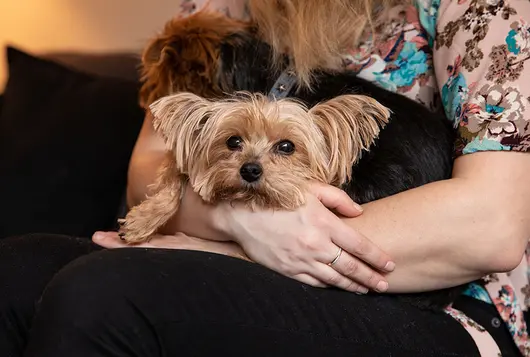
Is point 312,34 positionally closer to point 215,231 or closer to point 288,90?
point 288,90

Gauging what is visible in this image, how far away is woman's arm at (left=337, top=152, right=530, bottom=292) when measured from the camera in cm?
118

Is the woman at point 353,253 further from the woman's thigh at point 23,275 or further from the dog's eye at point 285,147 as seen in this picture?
the dog's eye at point 285,147

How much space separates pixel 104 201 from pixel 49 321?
3.49 feet

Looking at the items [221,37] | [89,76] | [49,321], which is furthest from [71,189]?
[49,321]

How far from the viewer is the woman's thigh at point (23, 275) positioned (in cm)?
117

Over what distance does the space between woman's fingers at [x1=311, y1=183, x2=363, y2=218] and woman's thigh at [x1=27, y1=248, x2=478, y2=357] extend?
168mm

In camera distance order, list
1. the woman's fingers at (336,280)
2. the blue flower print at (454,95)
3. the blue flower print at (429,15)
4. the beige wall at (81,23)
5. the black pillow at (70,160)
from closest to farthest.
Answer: the woman's fingers at (336,280)
the blue flower print at (454,95)
the blue flower print at (429,15)
the black pillow at (70,160)
the beige wall at (81,23)

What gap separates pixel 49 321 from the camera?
38.4 inches

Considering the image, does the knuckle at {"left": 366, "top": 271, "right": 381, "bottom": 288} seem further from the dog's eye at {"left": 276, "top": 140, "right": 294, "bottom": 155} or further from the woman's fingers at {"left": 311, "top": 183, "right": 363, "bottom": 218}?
the dog's eye at {"left": 276, "top": 140, "right": 294, "bottom": 155}

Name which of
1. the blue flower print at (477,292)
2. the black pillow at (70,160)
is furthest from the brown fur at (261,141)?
the black pillow at (70,160)

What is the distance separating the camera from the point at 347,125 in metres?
1.26

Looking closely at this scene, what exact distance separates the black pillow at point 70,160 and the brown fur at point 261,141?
0.70 metres

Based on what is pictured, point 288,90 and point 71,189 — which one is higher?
point 288,90

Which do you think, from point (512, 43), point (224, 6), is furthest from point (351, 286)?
point (224, 6)
